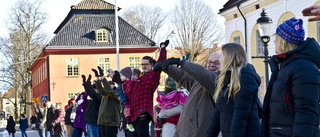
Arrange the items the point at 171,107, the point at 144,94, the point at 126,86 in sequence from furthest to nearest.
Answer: the point at 126,86 < the point at 144,94 < the point at 171,107

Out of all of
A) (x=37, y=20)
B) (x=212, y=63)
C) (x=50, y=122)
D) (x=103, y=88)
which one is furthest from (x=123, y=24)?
(x=212, y=63)

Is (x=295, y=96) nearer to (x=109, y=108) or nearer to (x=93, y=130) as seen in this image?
(x=109, y=108)

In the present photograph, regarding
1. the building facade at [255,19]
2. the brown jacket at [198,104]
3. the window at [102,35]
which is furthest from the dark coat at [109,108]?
the window at [102,35]

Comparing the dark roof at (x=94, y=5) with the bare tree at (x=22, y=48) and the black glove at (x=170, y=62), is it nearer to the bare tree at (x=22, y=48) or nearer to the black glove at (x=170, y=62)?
the bare tree at (x=22, y=48)

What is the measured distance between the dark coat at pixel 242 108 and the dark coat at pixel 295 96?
0.40 m

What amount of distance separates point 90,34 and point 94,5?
3.81 meters

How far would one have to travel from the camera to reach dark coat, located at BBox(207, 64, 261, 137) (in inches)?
241

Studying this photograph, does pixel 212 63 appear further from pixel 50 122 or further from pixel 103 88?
pixel 50 122

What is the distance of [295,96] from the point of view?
A: 5359mm

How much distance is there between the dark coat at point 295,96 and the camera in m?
5.29

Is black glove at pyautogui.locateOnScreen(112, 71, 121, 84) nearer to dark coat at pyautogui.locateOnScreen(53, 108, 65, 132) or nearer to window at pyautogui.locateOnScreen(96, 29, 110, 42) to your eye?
dark coat at pyautogui.locateOnScreen(53, 108, 65, 132)

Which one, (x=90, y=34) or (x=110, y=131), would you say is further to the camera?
(x=90, y=34)

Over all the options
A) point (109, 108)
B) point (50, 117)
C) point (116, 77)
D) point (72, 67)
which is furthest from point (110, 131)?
point (72, 67)

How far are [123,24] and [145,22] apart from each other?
20.3 meters
